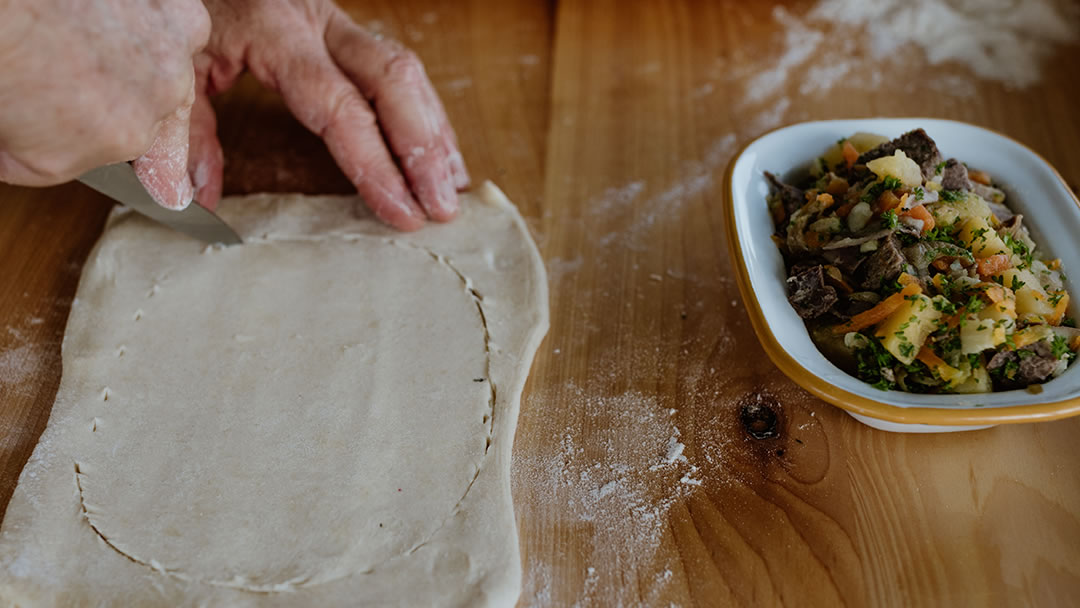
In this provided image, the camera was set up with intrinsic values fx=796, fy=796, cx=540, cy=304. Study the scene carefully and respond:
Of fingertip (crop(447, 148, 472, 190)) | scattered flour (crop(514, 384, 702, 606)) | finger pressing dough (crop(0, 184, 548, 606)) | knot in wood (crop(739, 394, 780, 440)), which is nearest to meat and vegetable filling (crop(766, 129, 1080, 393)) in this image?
knot in wood (crop(739, 394, 780, 440))

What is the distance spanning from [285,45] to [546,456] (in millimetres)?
960

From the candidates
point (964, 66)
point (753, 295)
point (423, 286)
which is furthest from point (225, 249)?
point (964, 66)

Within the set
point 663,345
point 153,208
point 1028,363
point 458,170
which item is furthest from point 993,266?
point 153,208

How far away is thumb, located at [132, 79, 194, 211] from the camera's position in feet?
4.02

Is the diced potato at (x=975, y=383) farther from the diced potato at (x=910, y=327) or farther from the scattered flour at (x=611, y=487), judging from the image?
the scattered flour at (x=611, y=487)

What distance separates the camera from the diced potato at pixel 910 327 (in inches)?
44.8

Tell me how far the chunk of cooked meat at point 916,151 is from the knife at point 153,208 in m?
1.18

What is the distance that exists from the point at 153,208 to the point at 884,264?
4.10 ft

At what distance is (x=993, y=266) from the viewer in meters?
1.20

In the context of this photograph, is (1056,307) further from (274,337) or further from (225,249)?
(225,249)

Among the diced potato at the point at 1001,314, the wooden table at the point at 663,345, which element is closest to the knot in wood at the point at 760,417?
the wooden table at the point at 663,345

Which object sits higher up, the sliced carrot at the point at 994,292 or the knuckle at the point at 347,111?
the sliced carrot at the point at 994,292

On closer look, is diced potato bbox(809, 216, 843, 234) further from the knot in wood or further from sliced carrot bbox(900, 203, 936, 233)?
the knot in wood

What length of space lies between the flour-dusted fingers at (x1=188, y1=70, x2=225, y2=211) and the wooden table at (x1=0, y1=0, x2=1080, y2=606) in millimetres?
122
